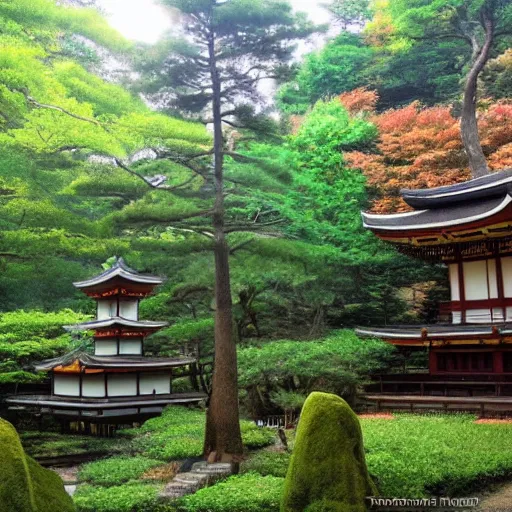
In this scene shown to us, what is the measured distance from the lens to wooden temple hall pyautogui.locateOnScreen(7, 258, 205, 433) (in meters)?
20.3

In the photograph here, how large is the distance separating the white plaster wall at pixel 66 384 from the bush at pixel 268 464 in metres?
11.2

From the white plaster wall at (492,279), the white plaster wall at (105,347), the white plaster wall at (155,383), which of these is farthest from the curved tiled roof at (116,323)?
the white plaster wall at (492,279)

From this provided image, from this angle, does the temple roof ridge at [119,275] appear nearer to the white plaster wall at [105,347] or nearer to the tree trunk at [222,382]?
the white plaster wall at [105,347]

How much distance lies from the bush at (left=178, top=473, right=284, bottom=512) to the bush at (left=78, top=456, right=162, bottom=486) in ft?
9.04

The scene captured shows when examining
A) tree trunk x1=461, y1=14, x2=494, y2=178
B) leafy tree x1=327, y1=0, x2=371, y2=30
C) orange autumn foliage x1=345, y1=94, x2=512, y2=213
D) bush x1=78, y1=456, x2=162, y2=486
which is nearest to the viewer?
bush x1=78, y1=456, x2=162, y2=486

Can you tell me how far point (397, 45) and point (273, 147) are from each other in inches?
625

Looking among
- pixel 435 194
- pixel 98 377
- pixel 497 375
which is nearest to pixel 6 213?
pixel 98 377

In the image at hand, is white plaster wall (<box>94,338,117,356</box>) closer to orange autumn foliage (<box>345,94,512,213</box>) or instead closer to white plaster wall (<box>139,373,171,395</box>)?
white plaster wall (<box>139,373,171,395</box>)

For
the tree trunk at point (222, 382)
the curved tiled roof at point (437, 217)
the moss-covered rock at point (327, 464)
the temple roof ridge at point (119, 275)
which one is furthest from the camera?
the temple roof ridge at point (119, 275)

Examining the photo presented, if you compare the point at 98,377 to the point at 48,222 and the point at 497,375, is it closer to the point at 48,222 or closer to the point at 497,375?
the point at 48,222

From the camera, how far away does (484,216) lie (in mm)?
15367

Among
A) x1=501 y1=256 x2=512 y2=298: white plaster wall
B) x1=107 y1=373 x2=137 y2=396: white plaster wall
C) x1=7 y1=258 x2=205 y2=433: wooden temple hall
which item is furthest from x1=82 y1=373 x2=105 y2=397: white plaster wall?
x1=501 y1=256 x2=512 y2=298: white plaster wall

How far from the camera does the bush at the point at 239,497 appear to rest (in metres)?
8.29

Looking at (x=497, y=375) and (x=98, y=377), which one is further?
(x=98, y=377)
